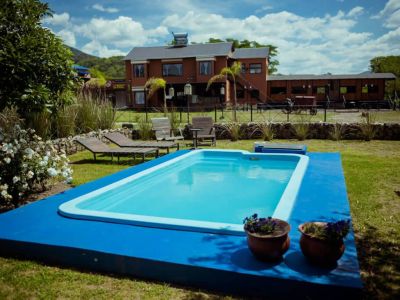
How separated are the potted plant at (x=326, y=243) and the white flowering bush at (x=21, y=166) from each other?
470 centimetres

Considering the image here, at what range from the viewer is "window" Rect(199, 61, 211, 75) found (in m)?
37.7

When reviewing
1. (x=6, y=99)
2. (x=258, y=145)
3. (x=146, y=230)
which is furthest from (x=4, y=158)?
(x=258, y=145)

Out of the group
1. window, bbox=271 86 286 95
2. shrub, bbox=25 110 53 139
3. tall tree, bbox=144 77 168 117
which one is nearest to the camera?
shrub, bbox=25 110 53 139

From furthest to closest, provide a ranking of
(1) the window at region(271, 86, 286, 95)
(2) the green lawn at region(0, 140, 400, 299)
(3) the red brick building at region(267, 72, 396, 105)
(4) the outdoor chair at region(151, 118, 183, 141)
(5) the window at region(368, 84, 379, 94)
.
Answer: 1. (1) the window at region(271, 86, 286, 95)
2. (5) the window at region(368, 84, 379, 94)
3. (3) the red brick building at region(267, 72, 396, 105)
4. (4) the outdoor chair at region(151, 118, 183, 141)
5. (2) the green lawn at region(0, 140, 400, 299)

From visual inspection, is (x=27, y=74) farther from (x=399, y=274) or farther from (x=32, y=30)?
(x=399, y=274)

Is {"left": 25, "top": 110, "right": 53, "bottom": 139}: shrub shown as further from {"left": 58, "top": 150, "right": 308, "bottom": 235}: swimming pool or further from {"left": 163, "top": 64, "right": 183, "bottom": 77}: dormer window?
{"left": 163, "top": 64, "right": 183, "bottom": 77}: dormer window

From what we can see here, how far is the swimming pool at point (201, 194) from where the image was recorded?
528 cm

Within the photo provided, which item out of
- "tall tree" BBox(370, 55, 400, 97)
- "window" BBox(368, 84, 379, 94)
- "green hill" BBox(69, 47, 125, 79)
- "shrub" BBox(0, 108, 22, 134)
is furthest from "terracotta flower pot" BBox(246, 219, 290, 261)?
"green hill" BBox(69, 47, 125, 79)

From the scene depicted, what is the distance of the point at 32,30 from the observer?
6355mm

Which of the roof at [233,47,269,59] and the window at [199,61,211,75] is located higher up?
the roof at [233,47,269,59]

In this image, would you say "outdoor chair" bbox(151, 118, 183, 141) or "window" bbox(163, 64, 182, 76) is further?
→ "window" bbox(163, 64, 182, 76)

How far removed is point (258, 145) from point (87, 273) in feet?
26.1

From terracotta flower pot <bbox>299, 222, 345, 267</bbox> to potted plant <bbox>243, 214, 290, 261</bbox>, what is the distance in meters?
0.23

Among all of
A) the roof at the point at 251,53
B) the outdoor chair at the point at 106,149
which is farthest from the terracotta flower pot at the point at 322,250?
the roof at the point at 251,53
